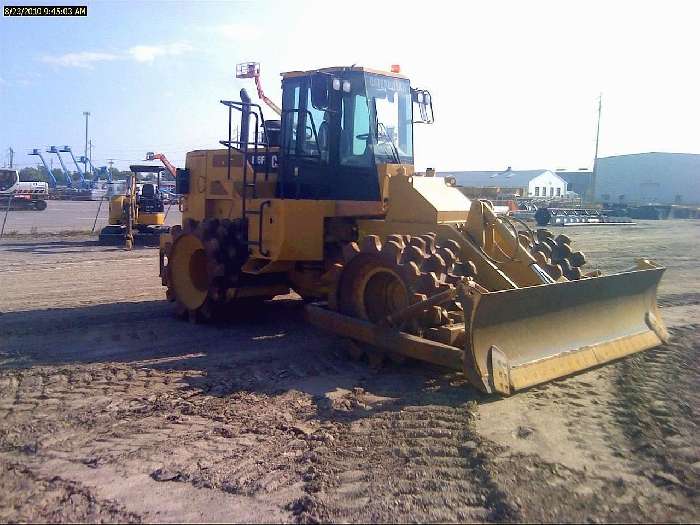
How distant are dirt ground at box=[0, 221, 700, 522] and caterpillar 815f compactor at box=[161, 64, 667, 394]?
0.40 m

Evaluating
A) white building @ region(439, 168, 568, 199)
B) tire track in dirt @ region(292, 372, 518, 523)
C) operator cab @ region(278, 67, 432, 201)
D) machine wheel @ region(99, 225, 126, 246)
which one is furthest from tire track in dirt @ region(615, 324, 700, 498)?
white building @ region(439, 168, 568, 199)

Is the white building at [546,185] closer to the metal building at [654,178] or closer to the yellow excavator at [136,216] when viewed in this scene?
the metal building at [654,178]

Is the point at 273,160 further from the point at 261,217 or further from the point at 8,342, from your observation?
the point at 8,342

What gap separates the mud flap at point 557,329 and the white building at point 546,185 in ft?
209

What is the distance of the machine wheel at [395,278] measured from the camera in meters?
6.57

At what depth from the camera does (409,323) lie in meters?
6.65

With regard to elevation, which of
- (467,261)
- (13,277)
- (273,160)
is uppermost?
(273,160)

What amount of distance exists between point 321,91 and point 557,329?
381 centimetres

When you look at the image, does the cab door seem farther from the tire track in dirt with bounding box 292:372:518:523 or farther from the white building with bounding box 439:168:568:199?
the white building with bounding box 439:168:568:199

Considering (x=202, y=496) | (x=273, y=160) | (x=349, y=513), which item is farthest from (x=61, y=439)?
(x=273, y=160)

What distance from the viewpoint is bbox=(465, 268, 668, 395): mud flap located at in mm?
6004

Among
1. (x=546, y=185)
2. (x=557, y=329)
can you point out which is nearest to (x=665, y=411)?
(x=557, y=329)

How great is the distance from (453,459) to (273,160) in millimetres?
5649

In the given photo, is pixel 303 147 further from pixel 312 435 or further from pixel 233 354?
pixel 312 435
